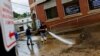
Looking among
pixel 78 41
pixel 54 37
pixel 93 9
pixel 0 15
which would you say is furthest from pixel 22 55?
pixel 0 15

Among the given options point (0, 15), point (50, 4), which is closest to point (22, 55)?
point (50, 4)

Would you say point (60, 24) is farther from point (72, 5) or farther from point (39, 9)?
point (39, 9)

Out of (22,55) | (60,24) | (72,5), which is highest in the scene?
(72,5)

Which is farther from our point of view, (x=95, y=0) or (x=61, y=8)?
(x=61, y=8)

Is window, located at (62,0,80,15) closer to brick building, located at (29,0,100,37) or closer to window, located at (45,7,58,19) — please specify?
brick building, located at (29,0,100,37)

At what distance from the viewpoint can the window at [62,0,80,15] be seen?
1036 inches

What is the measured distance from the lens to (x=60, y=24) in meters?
27.5

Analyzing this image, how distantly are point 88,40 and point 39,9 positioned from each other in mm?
12830

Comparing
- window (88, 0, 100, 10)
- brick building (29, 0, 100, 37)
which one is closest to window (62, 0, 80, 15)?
brick building (29, 0, 100, 37)

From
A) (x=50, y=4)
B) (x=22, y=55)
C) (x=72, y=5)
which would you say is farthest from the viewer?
(x=50, y=4)

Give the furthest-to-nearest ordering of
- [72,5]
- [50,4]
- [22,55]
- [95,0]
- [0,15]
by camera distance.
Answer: [50,4] → [72,5] → [95,0] → [22,55] → [0,15]

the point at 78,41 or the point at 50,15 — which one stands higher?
the point at 50,15

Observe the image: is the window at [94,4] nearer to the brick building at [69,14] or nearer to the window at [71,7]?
the brick building at [69,14]

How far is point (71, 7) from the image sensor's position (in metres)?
26.9
